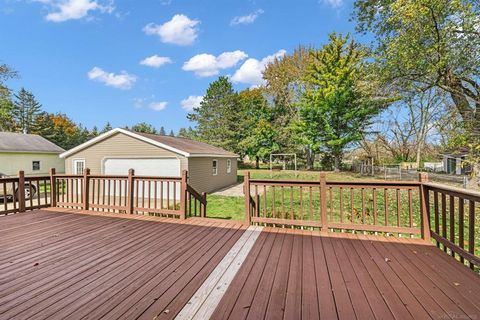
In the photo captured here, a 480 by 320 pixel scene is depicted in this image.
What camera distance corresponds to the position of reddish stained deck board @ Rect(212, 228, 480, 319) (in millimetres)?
1759

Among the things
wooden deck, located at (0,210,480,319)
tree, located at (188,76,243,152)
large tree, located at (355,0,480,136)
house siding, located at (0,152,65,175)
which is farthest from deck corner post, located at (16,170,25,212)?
tree, located at (188,76,243,152)

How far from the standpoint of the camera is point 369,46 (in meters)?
10.7

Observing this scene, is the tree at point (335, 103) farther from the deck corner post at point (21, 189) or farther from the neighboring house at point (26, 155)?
the neighboring house at point (26, 155)

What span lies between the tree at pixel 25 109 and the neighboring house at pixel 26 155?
61.0ft

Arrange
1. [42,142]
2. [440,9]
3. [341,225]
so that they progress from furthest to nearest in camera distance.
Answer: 1. [42,142]
2. [440,9]
3. [341,225]

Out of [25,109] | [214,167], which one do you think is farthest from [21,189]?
[25,109]

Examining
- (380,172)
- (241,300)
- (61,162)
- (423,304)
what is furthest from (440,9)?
(61,162)

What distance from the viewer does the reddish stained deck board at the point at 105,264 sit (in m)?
1.86

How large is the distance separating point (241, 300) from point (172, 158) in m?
9.16

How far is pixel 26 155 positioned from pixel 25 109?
2323 cm

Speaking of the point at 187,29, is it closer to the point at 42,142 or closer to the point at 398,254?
the point at 398,254

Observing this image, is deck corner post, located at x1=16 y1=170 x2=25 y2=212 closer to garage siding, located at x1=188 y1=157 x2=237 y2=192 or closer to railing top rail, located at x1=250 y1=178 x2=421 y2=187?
railing top rail, located at x1=250 y1=178 x2=421 y2=187

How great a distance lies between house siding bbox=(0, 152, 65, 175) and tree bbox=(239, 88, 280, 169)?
1719 centimetres

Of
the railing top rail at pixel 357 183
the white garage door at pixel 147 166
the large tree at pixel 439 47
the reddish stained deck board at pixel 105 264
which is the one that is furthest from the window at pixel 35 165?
the large tree at pixel 439 47
